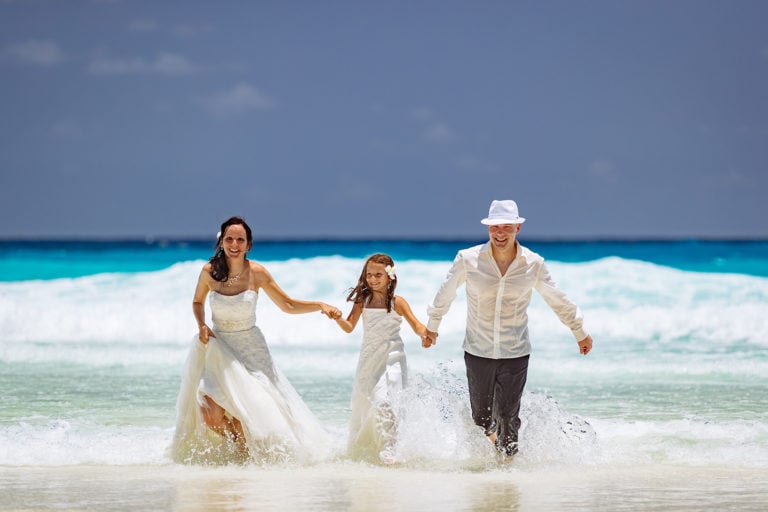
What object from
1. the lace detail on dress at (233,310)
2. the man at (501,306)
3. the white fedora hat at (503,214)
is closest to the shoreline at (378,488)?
the man at (501,306)

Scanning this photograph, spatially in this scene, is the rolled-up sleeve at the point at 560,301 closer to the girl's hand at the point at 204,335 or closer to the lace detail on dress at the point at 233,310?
the lace detail on dress at the point at 233,310

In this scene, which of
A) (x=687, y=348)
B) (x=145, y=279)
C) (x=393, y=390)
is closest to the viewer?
(x=393, y=390)

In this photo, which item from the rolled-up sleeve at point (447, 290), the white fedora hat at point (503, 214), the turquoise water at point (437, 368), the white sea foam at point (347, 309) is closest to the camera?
the white fedora hat at point (503, 214)

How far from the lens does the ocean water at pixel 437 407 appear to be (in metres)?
5.95

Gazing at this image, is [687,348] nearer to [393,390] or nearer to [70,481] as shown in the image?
[393,390]

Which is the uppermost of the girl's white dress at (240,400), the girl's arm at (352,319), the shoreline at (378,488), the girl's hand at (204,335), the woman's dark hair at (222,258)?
the woman's dark hair at (222,258)

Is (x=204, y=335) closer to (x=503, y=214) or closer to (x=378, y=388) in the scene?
(x=378, y=388)

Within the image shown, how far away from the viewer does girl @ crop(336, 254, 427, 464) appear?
6723 millimetres

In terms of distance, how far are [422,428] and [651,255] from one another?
3610 centimetres

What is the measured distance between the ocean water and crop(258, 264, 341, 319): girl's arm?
754mm

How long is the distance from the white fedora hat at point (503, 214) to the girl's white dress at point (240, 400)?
1.71 meters

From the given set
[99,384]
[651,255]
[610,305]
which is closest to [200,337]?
[99,384]

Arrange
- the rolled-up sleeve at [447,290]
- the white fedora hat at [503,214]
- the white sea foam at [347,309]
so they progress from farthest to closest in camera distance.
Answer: the white sea foam at [347,309], the rolled-up sleeve at [447,290], the white fedora hat at [503,214]

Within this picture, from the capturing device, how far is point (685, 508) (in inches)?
219
